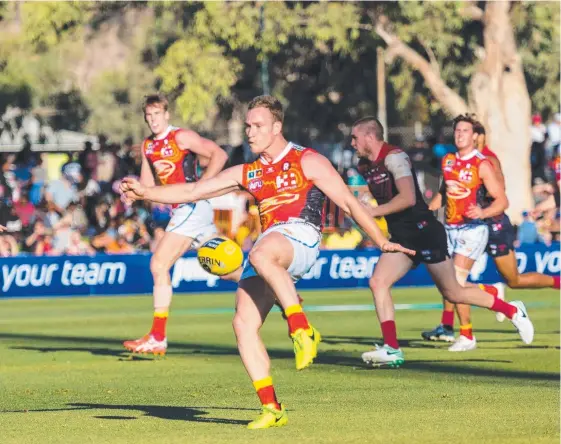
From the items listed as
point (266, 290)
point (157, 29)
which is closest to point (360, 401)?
point (266, 290)

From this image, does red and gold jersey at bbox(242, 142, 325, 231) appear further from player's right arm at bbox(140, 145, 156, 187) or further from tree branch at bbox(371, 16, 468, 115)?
tree branch at bbox(371, 16, 468, 115)

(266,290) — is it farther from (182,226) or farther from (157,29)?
(157,29)

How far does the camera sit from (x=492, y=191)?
44.2 ft

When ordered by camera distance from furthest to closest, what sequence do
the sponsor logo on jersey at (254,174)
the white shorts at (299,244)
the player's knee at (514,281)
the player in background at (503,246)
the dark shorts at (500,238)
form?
the player's knee at (514,281) < the dark shorts at (500,238) < the player in background at (503,246) < the sponsor logo on jersey at (254,174) < the white shorts at (299,244)

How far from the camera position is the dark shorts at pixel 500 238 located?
14086 millimetres

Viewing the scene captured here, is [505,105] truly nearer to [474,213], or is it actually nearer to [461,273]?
[461,273]

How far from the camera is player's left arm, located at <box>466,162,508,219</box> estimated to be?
1332 centimetres

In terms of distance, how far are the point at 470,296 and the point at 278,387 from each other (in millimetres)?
2664

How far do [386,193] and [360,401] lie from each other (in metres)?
3.17

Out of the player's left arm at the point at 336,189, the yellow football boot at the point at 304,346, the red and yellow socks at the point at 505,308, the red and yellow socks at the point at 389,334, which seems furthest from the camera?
the red and yellow socks at the point at 505,308

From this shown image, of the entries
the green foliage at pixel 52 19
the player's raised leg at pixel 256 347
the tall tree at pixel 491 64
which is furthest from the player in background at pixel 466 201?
the green foliage at pixel 52 19

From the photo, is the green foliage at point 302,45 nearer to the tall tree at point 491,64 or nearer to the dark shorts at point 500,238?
the tall tree at point 491,64

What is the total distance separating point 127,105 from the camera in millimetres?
104438

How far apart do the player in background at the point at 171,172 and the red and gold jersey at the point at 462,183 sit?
235 cm
